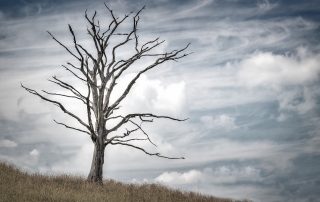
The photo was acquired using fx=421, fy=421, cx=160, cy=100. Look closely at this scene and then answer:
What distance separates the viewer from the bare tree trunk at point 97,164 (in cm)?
1694

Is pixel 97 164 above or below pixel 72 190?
above

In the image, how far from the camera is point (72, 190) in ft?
46.5

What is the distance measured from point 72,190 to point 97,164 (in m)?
3.06

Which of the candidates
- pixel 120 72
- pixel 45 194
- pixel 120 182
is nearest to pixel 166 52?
pixel 120 72

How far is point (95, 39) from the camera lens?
739 inches

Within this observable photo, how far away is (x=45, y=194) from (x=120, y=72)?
23.9 feet

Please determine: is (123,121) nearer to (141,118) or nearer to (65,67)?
(141,118)

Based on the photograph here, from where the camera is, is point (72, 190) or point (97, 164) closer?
point (72, 190)

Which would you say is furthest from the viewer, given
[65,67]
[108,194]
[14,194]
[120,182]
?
[65,67]

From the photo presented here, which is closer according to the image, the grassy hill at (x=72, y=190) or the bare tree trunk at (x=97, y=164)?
the grassy hill at (x=72, y=190)

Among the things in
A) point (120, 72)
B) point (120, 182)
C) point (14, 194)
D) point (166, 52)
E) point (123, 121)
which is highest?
point (166, 52)

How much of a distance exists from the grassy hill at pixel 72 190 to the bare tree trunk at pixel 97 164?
376 mm

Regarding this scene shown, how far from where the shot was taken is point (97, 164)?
56.4 feet

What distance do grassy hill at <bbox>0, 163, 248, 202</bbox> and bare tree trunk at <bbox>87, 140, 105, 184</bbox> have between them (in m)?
0.38
